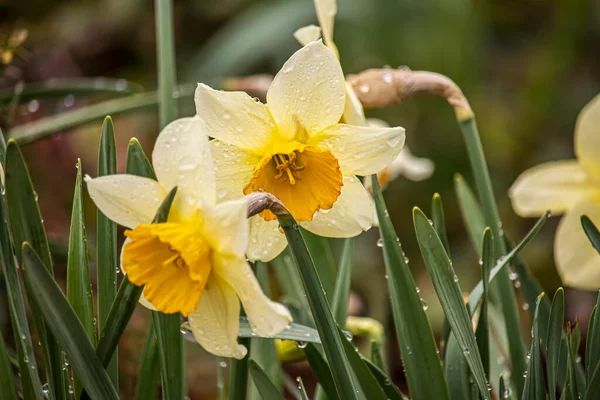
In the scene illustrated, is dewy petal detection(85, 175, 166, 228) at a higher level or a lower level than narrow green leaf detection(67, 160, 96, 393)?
higher

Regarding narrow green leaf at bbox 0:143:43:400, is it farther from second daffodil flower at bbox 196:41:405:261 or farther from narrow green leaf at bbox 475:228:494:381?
narrow green leaf at bbox 475:228:494:381

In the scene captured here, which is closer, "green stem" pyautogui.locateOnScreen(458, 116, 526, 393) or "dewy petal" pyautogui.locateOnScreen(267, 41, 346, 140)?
"dewy petal" pyautogui.locateOnScreen(267, 41, 346, 140)

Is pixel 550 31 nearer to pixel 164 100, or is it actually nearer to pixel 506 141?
pixel 506 141

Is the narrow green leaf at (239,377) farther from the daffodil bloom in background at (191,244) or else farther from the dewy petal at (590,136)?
the dewy petal at (590,136)

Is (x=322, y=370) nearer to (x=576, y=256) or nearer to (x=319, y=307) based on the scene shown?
(x=319, y=307)

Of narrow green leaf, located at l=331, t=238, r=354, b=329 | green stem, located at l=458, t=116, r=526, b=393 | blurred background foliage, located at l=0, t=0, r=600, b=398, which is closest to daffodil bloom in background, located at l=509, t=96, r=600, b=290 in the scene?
green stem, located at l=458, t=116, r=526, b=393

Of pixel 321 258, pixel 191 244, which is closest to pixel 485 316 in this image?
pixel 321 258
